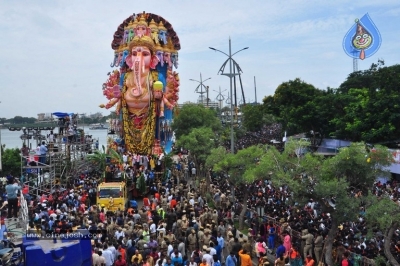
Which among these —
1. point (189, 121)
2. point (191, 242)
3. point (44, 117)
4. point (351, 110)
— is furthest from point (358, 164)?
point (189, 121)

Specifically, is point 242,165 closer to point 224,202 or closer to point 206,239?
point 224,202

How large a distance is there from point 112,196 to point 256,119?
37408mm

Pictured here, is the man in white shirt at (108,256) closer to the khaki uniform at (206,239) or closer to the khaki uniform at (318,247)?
the khaki uniform at (206,239)

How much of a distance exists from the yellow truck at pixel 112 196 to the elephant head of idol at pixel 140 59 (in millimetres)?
13878

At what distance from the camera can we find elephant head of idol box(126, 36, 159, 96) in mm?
34062

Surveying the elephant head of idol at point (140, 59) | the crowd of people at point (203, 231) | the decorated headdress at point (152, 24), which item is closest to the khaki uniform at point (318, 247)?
the crowd of people at point (203, 231)

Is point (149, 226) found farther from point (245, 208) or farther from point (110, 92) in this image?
point (110, 92)

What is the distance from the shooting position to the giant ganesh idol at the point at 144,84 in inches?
1346

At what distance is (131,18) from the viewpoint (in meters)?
38.4

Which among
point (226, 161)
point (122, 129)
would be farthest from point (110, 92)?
point (226, 161)

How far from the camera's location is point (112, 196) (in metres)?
21.2

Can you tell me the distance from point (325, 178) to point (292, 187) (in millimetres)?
957

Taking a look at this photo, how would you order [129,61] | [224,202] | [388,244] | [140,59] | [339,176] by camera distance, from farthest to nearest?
[129,61], [140,59], [224,202], [339,176], [388,244]

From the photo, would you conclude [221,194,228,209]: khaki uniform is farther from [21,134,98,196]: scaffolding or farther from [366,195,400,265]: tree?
[366,195,400,265]: tree
